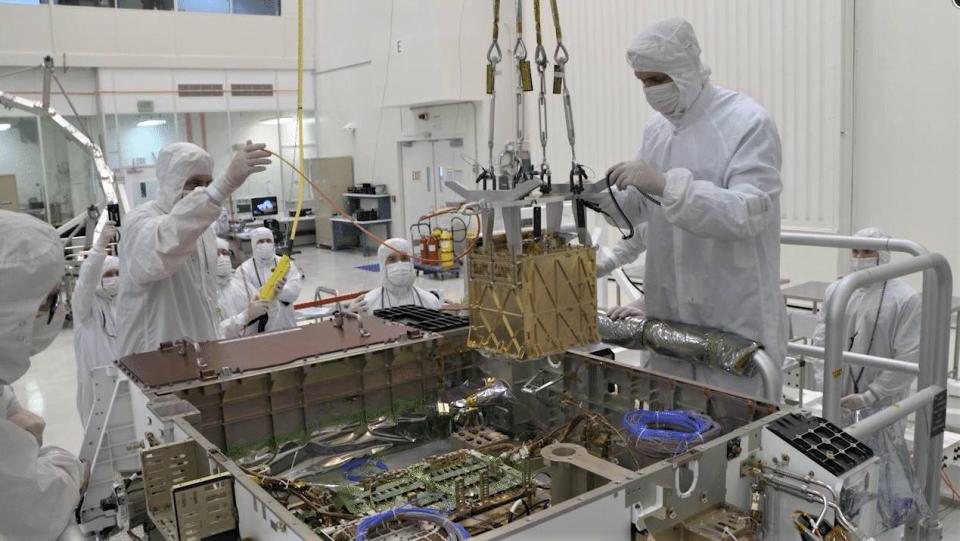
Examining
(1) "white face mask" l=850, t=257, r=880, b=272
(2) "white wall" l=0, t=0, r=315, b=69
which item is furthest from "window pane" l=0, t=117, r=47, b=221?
(1) "white face mask" l=850, t=257, r=880, b=272

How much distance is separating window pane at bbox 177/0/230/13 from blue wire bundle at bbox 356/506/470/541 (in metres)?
12.1

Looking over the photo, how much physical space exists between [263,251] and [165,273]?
9.63 ft

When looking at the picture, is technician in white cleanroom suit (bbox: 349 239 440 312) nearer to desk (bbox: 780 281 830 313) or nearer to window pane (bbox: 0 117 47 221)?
desk (bbox: 780 281 830 313)

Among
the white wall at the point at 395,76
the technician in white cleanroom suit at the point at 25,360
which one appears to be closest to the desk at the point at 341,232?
the white wall at the point at 395,76

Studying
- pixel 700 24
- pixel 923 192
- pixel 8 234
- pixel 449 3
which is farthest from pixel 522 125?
pixel 449 3

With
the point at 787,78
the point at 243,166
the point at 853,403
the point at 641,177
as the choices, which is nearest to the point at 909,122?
the point at 787,78

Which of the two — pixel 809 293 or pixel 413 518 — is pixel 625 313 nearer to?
pixel 413 518

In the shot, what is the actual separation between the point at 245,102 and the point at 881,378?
440 inches

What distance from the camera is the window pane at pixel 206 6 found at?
465 inches

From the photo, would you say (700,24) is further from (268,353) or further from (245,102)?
(245,102)

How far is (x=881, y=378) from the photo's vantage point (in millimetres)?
3258

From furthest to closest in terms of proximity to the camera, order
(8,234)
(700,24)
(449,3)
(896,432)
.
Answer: (449,3), (700,24), (896,432), (8,234)

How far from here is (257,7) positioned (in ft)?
41.0

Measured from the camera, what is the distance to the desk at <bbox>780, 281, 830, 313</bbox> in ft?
14.4
